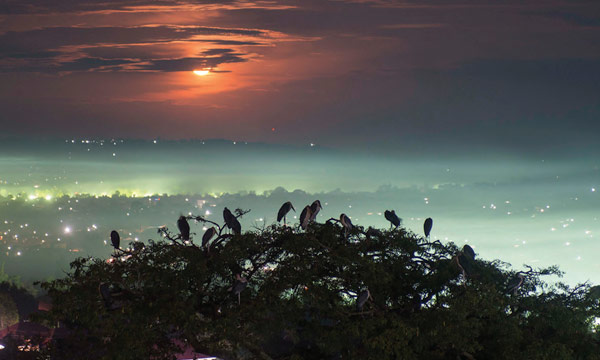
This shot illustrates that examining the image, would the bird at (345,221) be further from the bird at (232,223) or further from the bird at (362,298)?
the bird at (232,223)

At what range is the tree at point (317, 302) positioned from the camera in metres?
16.5

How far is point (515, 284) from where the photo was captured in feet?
60.5

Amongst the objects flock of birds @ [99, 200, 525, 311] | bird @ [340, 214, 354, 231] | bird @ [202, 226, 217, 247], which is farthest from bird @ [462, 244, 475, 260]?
bird @ [202, 226, 217, 247]

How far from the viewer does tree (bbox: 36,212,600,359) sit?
16.5 m

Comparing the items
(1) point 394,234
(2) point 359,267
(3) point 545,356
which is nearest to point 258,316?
(2) point 359,267

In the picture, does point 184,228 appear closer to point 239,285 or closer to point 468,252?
point 239,285

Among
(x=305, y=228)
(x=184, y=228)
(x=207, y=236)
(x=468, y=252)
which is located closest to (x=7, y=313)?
(x=184, y=228)

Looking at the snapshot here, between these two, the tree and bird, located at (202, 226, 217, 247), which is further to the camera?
→ bird, located at (202, 226, 217, 247)

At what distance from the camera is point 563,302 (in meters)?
19.2

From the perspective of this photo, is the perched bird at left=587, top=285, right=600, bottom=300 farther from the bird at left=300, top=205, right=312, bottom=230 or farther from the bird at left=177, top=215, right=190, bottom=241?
the bird at left=177, top=215, right=190, bottom=241

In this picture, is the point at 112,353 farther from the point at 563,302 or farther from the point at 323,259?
the point at 563,302

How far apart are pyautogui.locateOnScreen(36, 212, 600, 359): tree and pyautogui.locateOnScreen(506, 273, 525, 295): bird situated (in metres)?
0.09

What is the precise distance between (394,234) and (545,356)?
484 centimetres

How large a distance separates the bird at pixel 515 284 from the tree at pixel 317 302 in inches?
3.6
